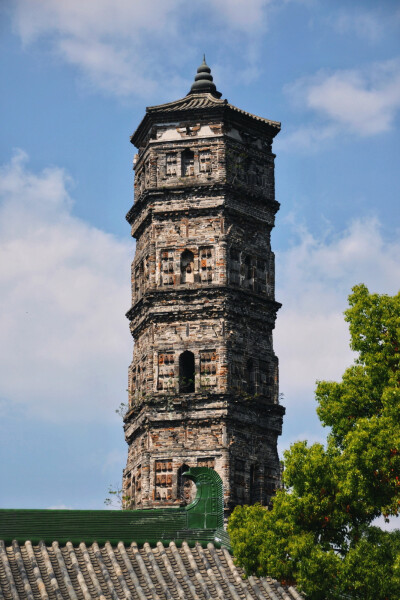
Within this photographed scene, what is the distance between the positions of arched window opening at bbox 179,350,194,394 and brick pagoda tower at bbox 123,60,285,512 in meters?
0.05

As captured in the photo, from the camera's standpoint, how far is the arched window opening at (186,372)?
1821 inches

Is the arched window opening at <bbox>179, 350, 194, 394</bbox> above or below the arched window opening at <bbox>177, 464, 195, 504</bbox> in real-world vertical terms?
above

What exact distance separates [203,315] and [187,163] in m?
6.43

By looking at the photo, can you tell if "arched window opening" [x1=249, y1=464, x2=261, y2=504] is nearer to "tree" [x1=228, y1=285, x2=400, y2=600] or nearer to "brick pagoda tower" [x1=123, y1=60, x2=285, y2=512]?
"brick pagoda tower" [x1=123, y1=60, x2=285, y2=512]

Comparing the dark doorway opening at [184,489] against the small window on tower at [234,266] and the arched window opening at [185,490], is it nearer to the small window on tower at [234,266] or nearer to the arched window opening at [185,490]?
the arched window opening at [185,490]

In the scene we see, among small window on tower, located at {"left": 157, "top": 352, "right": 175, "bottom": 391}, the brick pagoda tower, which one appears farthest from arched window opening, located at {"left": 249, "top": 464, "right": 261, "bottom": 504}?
small window on tower, located at {"left": 157, "top": 352, "right": 175, "bottom": 391}

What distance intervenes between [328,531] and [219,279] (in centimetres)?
2243

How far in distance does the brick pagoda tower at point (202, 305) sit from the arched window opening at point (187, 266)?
0.12ft

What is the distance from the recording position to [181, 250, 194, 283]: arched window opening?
47781mm

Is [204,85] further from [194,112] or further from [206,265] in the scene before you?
[206,265]

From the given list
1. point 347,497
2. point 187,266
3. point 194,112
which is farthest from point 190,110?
point 347,497

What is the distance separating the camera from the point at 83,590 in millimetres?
23875

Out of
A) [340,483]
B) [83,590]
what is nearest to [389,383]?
[340,483]

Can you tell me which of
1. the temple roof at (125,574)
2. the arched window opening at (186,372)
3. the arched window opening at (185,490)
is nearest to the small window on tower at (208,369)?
the arched window opening at (186,372)
